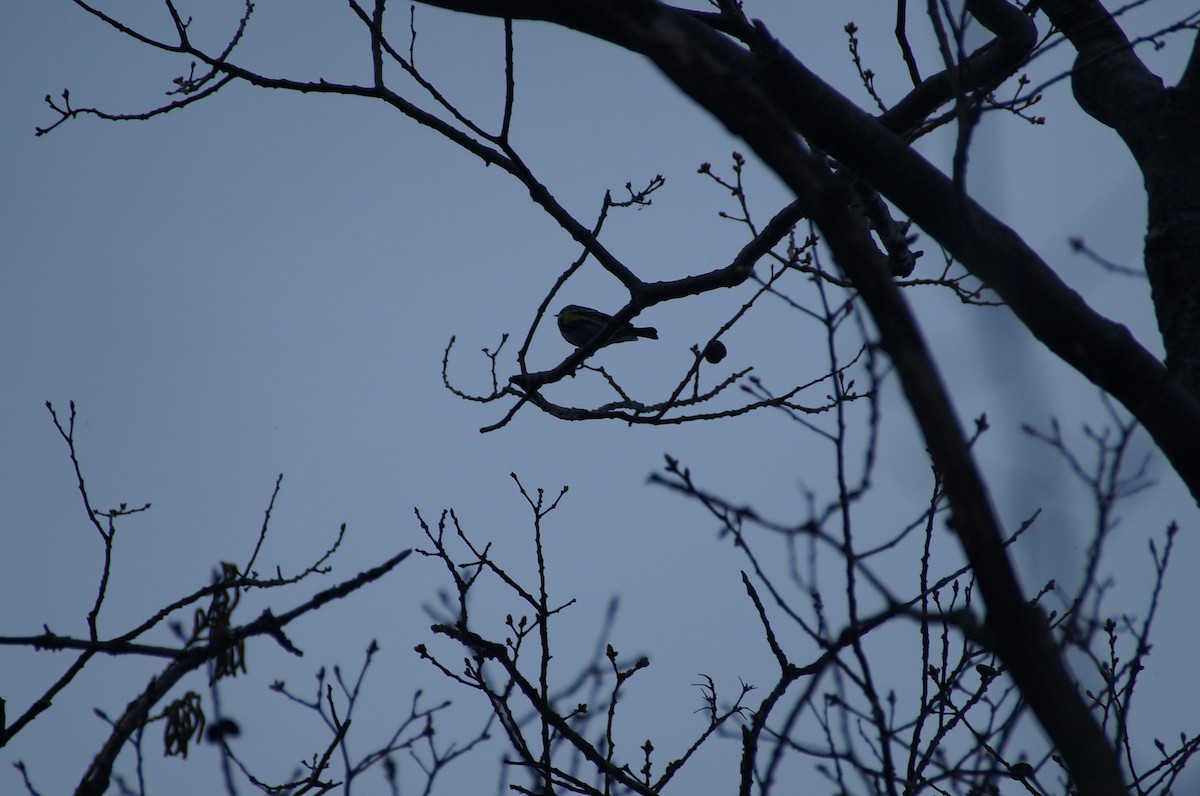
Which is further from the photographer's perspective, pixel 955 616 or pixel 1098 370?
pixel 1098 370

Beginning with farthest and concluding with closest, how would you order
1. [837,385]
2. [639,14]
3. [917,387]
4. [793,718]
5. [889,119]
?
[889,119] < [837,385] < [793,718] < [639,14] < [917,387]

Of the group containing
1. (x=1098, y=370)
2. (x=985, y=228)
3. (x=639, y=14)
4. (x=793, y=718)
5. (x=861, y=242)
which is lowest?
Answer: (x=793, y=718)

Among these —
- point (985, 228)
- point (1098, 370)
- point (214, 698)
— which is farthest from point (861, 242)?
point (214, 698)

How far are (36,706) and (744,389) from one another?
9.71ft

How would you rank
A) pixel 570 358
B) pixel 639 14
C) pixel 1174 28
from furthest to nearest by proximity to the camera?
pixel 570 358 → pixel 1174 28 → pixel 639 14

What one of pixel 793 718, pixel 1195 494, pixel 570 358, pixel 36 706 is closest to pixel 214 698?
pixel 36 706

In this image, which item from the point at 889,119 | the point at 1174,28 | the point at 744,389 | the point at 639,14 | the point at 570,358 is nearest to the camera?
the point at 639,14

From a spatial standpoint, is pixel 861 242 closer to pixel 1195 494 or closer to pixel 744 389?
pixel 1195 494

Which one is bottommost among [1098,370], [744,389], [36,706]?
[36,706]

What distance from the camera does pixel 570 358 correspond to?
513cm

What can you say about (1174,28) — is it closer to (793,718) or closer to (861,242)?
(861,242)

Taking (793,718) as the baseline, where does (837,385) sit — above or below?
above

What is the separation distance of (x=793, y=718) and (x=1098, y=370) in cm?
117

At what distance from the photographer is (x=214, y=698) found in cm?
243
